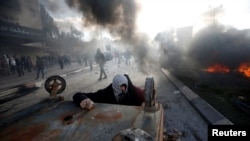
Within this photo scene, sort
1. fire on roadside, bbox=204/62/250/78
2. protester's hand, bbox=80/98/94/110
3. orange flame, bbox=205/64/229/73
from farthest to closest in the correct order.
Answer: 1. orange flame, bbox=205/64/229/73
2. fire on roadside, bbox=204/62/250/78
3. protester's hand, bbox=80/98/94/110

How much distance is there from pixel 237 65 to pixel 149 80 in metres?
13.3

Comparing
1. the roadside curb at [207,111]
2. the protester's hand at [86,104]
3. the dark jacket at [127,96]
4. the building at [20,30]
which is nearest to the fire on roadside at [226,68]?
the roadside curb at [207,111]

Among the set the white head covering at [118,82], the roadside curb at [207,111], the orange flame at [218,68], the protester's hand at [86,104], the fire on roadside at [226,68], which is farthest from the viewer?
the orange flame at [218,68]

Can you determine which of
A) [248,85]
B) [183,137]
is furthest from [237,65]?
[183,137]

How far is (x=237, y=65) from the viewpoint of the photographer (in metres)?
12.6

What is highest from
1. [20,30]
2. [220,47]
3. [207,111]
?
[20,30]

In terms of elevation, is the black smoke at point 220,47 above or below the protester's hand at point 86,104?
above

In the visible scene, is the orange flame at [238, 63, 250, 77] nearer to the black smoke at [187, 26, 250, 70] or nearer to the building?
the black smoke at [187, 26, 250, 70]

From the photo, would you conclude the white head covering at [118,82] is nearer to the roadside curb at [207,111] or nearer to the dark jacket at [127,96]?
the dark jacket at [127,96]

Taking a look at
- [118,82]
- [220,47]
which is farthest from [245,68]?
[118,82]

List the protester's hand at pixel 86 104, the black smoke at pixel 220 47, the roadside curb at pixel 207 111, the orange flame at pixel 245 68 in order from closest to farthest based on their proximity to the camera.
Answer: the protester's hand at pixel 86 104 → the roadside curb at pixel 207 111 → the orange flame at pixel 245 68 → the black smoke at pixel 220 47

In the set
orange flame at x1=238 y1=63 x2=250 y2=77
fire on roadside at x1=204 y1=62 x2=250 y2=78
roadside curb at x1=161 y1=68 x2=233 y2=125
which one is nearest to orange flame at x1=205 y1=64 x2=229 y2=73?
fire on roadside at x1=204 y1=62 x2=250 y2=78

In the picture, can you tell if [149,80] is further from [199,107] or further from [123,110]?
[199,107]

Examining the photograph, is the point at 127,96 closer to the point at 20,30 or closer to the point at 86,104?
the point at 86,104
